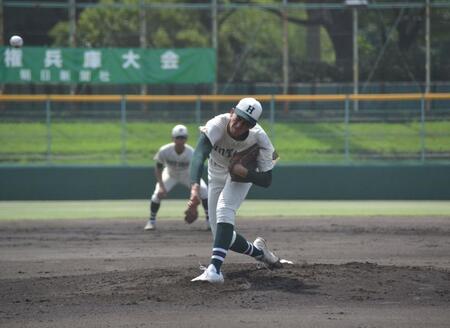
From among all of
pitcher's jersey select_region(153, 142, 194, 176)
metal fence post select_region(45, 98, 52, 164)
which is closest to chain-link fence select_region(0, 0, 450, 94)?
metal fence post select_region(45, 98, 52, 164)

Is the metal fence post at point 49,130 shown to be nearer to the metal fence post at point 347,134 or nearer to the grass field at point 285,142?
the grass field at point 285,142

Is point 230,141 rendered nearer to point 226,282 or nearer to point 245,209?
point 226,282

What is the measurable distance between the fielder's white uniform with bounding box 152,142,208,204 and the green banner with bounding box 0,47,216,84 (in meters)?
8.46

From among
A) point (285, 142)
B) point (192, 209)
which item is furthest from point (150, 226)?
point (285, 142)

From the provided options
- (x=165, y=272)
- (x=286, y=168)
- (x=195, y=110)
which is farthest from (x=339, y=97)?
(x=165, y=272)

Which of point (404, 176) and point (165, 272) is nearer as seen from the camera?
point (165, 272)

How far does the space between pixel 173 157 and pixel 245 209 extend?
3.99 meters

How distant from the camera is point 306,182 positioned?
850 inches

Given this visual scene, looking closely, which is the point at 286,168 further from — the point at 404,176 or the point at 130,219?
the point at 130,219

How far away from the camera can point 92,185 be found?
21547mm

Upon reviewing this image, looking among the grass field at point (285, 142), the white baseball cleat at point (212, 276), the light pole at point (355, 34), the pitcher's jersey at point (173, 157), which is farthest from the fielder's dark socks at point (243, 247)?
the light pole at point (355, 34)

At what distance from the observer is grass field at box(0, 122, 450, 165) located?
21.8 metres

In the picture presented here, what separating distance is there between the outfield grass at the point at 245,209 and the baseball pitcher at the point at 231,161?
331 inches

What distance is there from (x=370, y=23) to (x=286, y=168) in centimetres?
753
